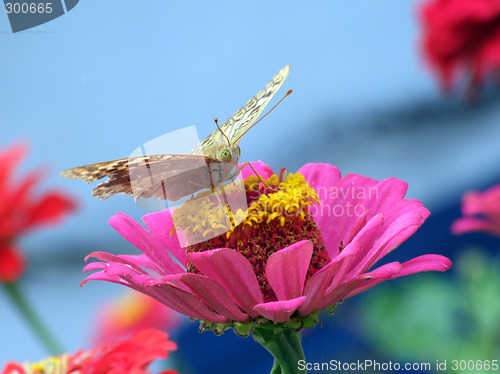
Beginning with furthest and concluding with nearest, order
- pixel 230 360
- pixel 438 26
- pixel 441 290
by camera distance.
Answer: pixel 230 360 → pixel 441 290 → pixel 438 26

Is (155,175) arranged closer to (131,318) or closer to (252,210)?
(252,210)

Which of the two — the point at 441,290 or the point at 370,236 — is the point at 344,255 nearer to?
the point at 370,236

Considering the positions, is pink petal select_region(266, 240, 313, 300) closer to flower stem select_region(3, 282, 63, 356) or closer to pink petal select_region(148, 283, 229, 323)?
pink petal select_region(148, 283, 229, 323)

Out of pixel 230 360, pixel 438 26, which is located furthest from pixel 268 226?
pixel 230 360

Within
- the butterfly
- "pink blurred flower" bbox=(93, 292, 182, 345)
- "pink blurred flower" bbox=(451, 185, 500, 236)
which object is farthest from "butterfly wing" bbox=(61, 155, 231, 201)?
"pink blurred flower" bbox=(93, 292, 182, 345)

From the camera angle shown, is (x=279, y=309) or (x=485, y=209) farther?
(x=485, y=209)

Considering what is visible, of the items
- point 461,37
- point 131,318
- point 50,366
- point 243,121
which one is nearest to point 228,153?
point 243,121

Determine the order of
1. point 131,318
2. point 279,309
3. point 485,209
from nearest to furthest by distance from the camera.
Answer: point 279,309
point 485,209
point 131,318
